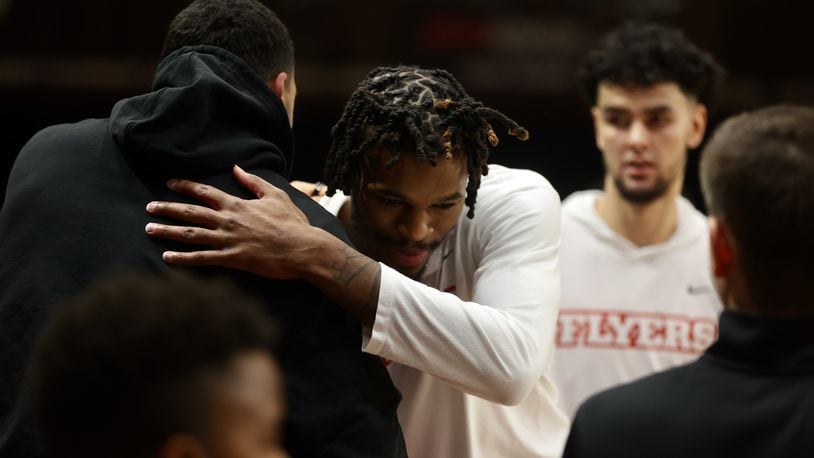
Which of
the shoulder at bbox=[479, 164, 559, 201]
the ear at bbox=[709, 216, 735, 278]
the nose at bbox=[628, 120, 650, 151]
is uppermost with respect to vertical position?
the ear at bbox=[709, 216, 735, 278]

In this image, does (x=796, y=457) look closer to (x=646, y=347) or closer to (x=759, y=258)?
(x=759, y=258)

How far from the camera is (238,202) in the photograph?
2.06 meters

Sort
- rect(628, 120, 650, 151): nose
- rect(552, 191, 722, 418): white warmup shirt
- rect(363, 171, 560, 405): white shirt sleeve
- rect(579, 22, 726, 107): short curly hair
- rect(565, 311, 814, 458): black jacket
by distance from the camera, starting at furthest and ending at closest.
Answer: rect(579, 22, 726, 107): short curly hair → rect(628, 120, 650, 151): nose → rect(552, 191, 722, 418): white warmup shirt → rect(363, 171, 560, 405): white shirt sleeve → rect(565, 311, 814, 458): black jacket

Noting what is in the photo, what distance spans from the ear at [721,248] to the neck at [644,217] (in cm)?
255

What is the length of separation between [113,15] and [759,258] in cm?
480

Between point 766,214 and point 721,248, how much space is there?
0.28ft

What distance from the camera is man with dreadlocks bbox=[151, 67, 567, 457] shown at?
205 cm

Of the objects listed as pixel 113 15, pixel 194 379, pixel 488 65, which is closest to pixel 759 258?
pixel 194 379

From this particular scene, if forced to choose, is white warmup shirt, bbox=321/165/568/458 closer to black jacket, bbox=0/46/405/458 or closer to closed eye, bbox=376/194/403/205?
black jacket, bbox=0/46/405/458

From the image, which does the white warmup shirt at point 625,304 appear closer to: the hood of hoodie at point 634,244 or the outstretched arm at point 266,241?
the hood of hoodie at point 634,244

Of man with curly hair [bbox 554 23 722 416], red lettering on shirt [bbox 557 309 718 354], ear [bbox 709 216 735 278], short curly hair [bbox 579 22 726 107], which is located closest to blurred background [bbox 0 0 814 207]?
short curly hair [bbox 579 22 726 107]

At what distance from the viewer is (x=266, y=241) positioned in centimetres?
201

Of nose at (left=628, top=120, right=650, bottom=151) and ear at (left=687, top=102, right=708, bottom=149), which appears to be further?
ear at (left=687, top=102, right=708, bottom=149)

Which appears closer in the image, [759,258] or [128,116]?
[759,258]
